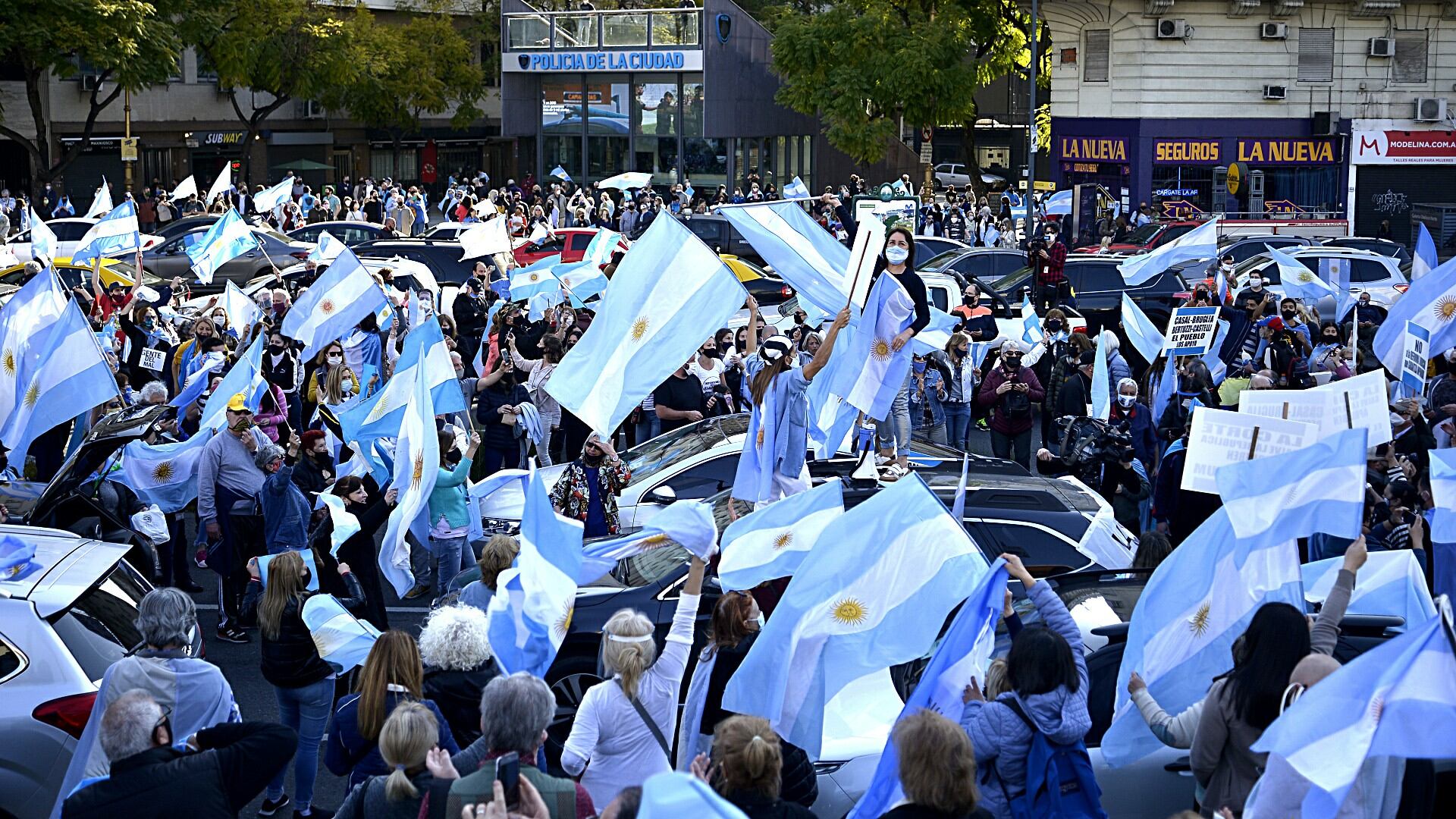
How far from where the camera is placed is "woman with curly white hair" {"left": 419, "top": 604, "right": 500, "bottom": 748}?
667 cm

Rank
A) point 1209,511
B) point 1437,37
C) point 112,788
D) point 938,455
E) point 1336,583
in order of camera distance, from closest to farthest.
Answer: point 112,788 → point 1336,583 → point 1209,511 → point 938,455 → point 1437,37

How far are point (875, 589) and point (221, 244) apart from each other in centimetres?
1460

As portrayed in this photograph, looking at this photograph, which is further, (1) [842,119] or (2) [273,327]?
(1) [842,119]

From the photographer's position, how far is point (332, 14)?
4900cm

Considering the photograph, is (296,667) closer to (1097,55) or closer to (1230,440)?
(1230,440)

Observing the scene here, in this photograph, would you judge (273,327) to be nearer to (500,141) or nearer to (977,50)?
(977,50)

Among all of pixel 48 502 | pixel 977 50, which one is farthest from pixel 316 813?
pixel 977 50

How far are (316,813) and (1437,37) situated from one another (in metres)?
40.8

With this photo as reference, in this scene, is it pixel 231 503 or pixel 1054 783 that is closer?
pixel 1054 783

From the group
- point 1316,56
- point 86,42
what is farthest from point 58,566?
point 1316,56

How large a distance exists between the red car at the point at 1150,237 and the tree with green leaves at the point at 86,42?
23836mm

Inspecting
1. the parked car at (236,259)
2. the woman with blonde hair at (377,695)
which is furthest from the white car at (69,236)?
the woman with blonde hair at (377,695)

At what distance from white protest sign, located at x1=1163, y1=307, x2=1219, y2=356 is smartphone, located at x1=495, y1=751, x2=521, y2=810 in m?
10.8

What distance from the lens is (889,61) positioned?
136 feet
